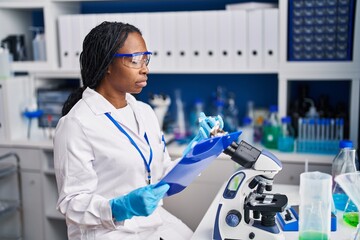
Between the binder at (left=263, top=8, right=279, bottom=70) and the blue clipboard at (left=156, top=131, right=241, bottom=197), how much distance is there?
1.16m

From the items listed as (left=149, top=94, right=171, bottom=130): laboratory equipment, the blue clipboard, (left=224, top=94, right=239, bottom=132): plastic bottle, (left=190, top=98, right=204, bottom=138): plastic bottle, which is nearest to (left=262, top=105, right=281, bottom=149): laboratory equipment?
(left=224, top=94, right=239, bottom=132): plastic bottle

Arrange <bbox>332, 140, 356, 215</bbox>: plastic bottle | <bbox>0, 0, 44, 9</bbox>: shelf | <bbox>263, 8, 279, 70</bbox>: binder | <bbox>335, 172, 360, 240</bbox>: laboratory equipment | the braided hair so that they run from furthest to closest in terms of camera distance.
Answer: <bbox>0, 0, 44, 9</bbox>: shelf < <bbox>263, 8, 279, 70</bbox>: binder < <bbox>332, 140, 356, 215</bbox>: plastic bottle < the braided hair < <bbox>335, 172, 360, 240</bbox>: laboratory equipment

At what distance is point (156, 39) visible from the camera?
2.55 meters

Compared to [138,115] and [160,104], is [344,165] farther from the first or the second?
[160,104]

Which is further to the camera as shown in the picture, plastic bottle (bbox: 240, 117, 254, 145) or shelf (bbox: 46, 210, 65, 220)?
shelf (bbox: 46, 210, 65, 220)

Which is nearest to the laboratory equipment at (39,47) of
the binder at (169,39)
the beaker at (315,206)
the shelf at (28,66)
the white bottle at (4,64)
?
the shelf at (28,66)

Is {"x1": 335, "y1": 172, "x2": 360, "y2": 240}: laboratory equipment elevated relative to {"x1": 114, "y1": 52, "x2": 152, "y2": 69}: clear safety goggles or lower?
lower

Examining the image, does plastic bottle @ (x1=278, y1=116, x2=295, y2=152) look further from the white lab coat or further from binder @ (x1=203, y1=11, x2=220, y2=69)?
the white lab coat

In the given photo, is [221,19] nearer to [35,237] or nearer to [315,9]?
[315,9]

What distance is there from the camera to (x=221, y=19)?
2.41 metres

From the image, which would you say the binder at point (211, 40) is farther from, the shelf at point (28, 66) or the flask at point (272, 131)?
the shelf at point (28, 66)

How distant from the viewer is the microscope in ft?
4.47

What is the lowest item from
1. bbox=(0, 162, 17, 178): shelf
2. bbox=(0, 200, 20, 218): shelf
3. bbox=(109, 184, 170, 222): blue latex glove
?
bbox=(0, 200, 20, 218): shelf

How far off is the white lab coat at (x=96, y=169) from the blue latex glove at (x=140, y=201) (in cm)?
6
